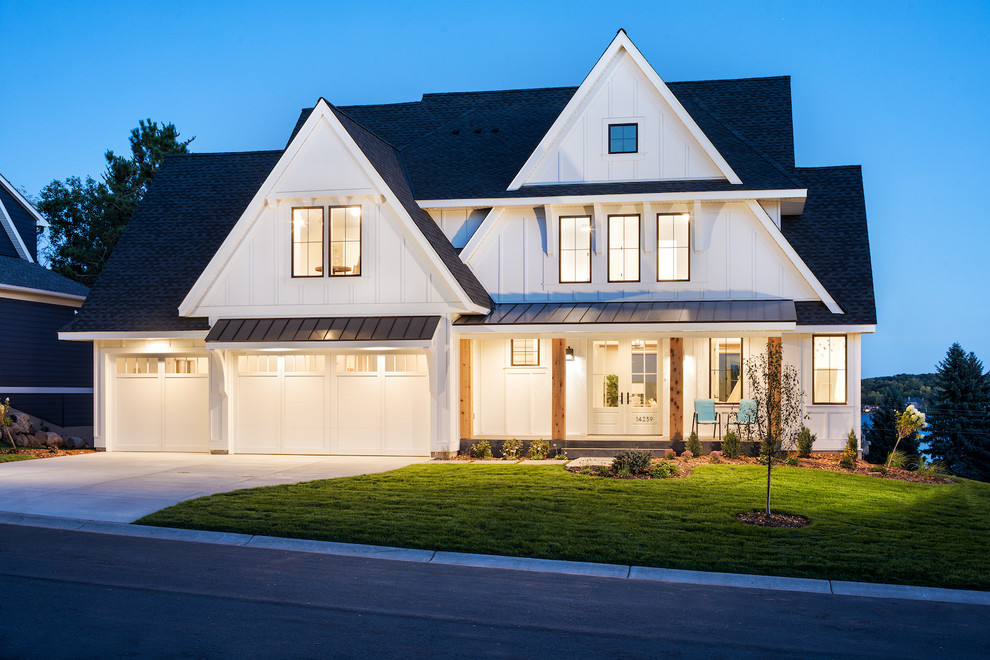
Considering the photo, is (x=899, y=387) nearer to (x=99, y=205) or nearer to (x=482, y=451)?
(x=482, y=451)

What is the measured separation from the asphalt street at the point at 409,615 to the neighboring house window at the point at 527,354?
10923mm

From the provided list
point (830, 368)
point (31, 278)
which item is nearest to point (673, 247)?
point (830, 368)

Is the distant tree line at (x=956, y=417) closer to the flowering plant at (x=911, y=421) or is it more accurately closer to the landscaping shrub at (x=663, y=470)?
the flowering plant at (x=911, y=421)

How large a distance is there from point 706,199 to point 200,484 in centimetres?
1211

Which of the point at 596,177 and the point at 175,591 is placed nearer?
the point at 175,591

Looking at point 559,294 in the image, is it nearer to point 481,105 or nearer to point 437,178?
point 437,178

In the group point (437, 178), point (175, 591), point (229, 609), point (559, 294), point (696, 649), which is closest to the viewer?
point (696, 649)

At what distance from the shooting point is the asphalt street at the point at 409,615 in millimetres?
6945

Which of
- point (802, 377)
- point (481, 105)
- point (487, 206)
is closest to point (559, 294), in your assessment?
point (487, 206)

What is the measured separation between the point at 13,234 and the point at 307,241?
55.9ft

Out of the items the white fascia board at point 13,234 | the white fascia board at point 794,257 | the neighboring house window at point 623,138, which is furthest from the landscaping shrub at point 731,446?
the white fascia board at point 13,234

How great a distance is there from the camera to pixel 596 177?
67.1 feet

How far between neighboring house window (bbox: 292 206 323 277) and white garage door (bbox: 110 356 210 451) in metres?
3.59

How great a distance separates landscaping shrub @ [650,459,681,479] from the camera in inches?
615
